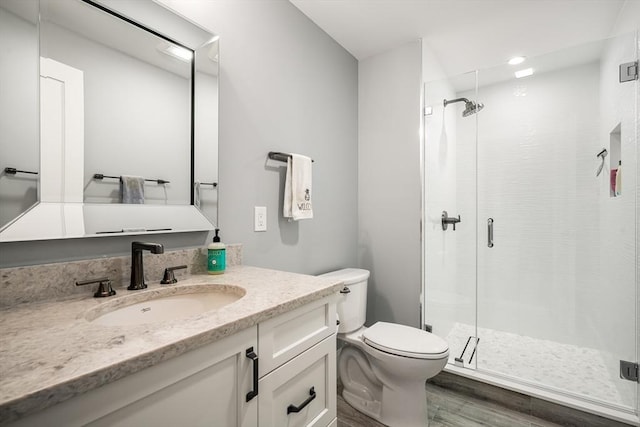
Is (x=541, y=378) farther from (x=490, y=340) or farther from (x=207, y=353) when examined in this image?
A: (x=207, y=353)

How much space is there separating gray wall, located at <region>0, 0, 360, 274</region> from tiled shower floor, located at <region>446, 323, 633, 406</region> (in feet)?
3.78

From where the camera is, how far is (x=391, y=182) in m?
2.21

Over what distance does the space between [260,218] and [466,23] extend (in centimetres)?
186

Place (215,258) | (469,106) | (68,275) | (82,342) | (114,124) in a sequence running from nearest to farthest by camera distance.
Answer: (82,342), (68,275), (114,124), (215,258), (469,106)

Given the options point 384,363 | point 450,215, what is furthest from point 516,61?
point 384,363

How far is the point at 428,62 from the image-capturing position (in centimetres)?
222

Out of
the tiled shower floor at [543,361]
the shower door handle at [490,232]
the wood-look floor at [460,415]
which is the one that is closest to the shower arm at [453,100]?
the shower door handle at [490,232]

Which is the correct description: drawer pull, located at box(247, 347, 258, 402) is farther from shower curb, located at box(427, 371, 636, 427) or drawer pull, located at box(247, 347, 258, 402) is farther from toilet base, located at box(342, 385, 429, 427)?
shower curb, located at box(427, 371, 636, 427)

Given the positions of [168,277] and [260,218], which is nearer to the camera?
[168,277]

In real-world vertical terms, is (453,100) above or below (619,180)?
above

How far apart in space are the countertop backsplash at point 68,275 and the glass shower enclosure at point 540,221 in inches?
66.6

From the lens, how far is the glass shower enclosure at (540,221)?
176 centimetres

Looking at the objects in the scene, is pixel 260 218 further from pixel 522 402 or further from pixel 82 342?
pixel 522 402

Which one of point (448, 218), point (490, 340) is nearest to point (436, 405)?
point (490, 340)
